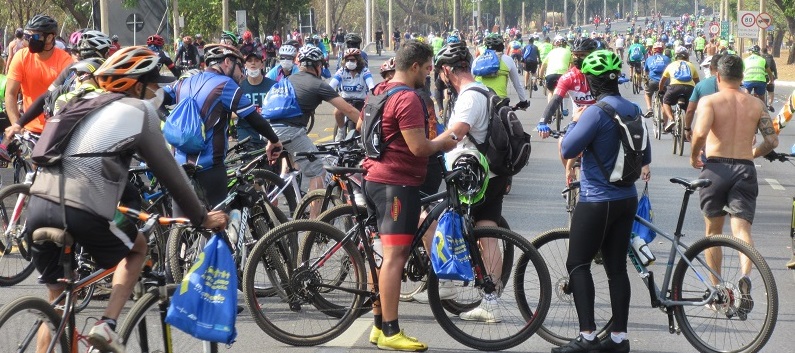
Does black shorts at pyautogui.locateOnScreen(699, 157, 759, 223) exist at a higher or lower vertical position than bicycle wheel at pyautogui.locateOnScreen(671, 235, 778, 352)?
higher

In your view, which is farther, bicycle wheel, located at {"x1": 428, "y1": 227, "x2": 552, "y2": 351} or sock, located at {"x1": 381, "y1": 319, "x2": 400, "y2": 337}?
bicycle wheel, located at {"x1": 428, "y1": 227, "x2": 552, "y2": 351}

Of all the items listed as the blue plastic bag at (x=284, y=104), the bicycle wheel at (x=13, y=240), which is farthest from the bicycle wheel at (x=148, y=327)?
the blue plastic bag at (x=284, y=104)

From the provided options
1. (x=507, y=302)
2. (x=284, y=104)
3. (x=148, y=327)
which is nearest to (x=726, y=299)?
(x=507, y=302)

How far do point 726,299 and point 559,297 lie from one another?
0.93 m

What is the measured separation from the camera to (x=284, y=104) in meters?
10.7

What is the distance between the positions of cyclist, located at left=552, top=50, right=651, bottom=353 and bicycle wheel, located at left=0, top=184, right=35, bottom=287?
396cm

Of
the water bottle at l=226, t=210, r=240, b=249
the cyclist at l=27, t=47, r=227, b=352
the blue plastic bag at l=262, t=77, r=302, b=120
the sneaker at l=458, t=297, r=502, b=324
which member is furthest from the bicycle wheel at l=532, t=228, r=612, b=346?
the blue plastic bag at l=262, t=77, r=302, b=120

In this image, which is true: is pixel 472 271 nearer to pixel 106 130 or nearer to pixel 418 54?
pixel 418 54

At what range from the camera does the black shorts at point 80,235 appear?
5219 mm

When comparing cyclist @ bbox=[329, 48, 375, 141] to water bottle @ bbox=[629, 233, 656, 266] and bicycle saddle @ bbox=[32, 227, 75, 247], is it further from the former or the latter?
bicycle saddle @ bbox=[32, 227, 75, 247]

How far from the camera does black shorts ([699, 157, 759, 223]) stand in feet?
26.9

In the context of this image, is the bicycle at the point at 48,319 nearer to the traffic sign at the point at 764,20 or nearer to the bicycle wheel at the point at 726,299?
the bicycle wheel at the point at 726,299

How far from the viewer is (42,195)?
525cm

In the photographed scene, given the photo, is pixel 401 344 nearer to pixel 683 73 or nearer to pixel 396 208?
pixel 396 208
